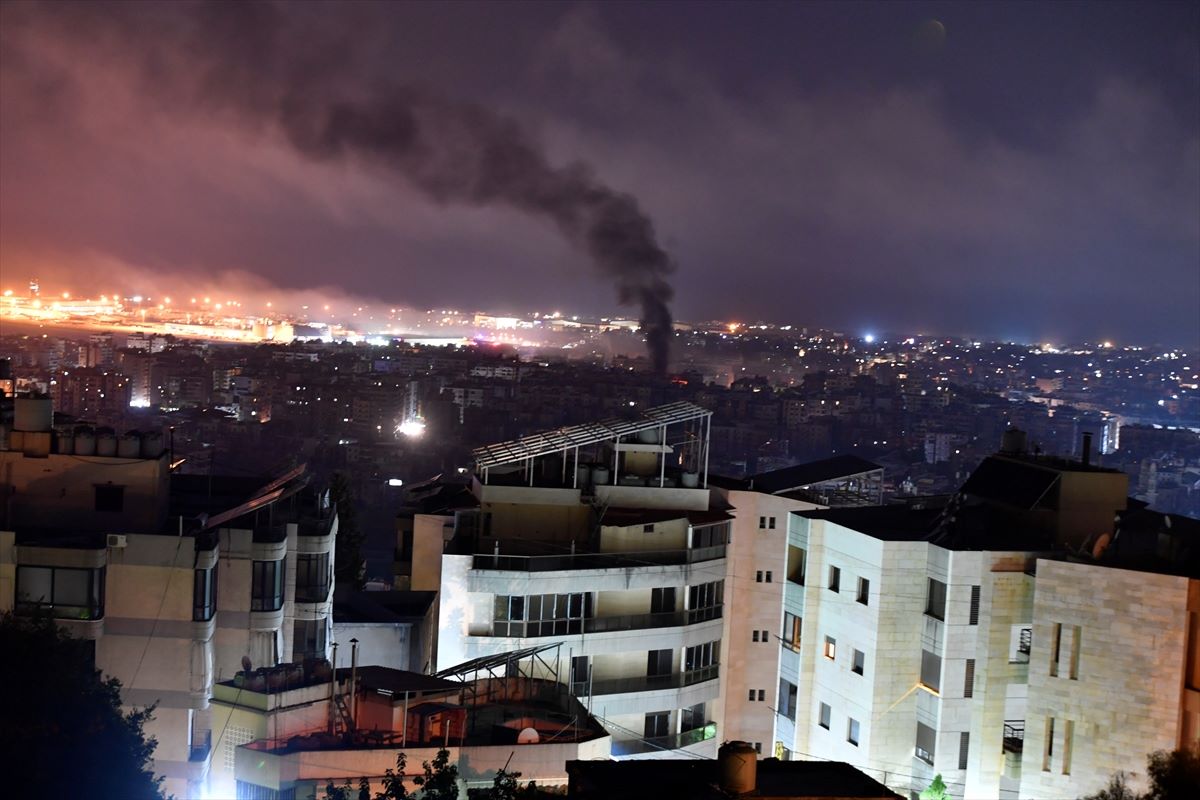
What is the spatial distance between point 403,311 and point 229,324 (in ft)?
110

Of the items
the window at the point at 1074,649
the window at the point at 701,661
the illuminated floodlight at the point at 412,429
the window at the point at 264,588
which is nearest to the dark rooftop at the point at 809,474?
the window at the point at 701,661

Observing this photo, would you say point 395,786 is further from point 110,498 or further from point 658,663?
point 658,663

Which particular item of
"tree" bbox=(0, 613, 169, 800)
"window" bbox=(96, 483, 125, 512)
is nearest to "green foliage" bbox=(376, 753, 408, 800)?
"tree" bbox=(0, 613, 169, 800)

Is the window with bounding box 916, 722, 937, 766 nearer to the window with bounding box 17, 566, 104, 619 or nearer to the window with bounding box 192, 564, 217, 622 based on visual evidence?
the window with bounding box 192, 564, 217, 622

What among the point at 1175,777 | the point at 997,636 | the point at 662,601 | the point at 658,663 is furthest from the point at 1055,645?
the point at 658,663

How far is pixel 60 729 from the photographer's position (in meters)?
9.61

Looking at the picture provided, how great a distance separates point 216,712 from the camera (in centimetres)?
1109

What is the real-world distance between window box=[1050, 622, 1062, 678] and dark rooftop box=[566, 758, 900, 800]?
419cm

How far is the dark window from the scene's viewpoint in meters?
14.5

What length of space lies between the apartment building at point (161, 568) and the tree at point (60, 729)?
152 centimetres

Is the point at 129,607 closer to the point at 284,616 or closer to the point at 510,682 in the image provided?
the point at 284,616

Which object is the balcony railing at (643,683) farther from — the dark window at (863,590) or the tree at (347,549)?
the tree at (347,549)

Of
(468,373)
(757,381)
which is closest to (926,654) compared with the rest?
(757,381)

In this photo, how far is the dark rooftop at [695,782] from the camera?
25.6 ft
